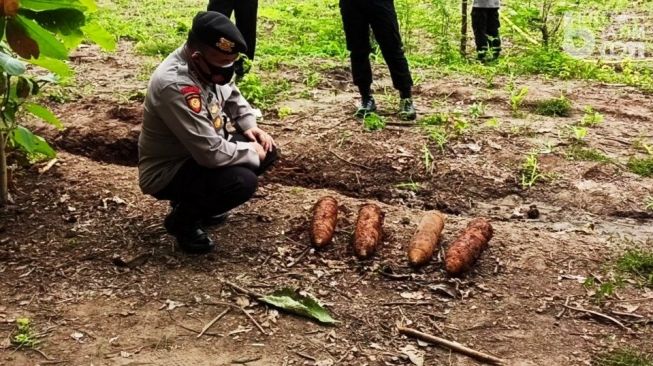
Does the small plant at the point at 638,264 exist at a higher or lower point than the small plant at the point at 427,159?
lower

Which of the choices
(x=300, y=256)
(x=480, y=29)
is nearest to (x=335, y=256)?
(x=300, y=256)

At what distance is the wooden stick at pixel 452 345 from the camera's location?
2.91m

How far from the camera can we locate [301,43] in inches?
332

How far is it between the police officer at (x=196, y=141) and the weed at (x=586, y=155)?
239 cm

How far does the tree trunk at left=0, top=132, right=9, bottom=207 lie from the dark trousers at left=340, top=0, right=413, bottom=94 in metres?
2.58

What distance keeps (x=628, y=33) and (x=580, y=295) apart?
21.6 ft

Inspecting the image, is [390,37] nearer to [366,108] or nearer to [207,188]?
[366,108]

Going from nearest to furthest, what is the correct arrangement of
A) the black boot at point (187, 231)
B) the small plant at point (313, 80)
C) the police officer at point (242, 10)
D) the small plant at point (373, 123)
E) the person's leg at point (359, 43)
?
1. the black boot at point (187, 231)
2. the person's leg at point (359, 43)
3. the small plant at point (373, 123)
4. the police officer at point (242, 10)
5. the small plant at point (313, 80)

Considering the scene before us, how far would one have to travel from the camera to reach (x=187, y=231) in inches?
144

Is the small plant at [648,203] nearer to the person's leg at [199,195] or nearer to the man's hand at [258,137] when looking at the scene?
the man's hand at [258,137]

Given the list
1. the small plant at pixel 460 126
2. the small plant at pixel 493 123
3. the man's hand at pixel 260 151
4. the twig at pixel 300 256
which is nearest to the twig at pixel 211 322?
the twig at pixel 300 256

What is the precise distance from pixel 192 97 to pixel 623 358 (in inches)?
85.9

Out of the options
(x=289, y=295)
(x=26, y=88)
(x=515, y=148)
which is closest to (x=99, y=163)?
(x=26, y=88)

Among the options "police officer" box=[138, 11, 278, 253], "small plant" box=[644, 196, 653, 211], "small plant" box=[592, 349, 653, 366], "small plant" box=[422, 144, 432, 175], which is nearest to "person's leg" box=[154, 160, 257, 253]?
"police officer" box=[138, 11, 278, 253]
